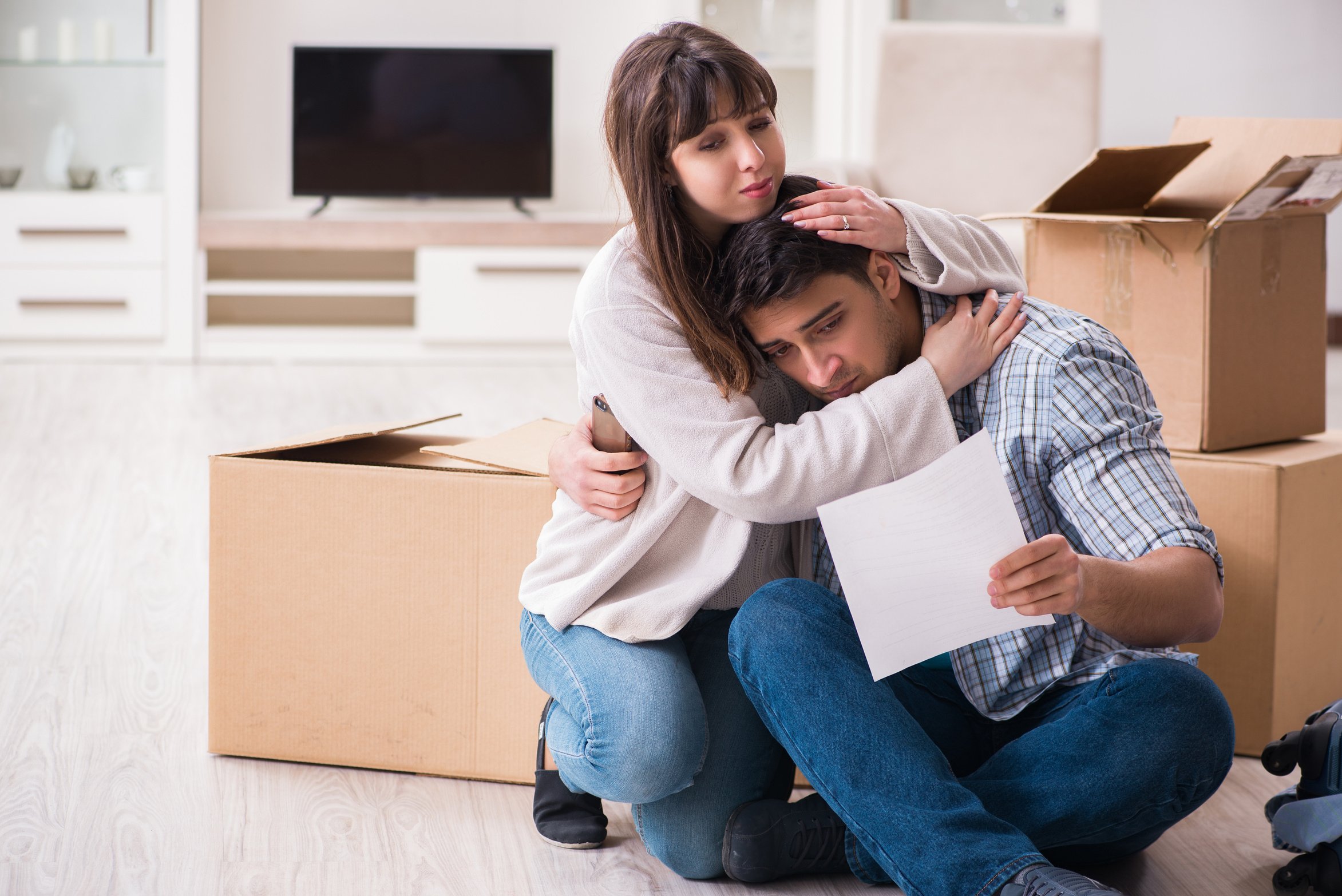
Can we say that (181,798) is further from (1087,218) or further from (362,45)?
(362,45)

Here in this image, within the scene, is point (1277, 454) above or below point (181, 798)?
above

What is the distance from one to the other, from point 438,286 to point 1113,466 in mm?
3644

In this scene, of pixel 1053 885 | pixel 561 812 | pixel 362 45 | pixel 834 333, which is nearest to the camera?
pixel 1053 885

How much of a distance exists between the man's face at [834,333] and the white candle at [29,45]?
4.17 metres

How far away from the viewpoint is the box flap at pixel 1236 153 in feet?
4.75

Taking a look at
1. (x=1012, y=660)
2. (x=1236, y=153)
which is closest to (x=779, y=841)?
(x=1012, y=660)

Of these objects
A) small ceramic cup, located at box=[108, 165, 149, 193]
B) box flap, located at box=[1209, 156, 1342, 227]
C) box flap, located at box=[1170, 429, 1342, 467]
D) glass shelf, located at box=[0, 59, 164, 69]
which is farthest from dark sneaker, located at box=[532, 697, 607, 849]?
glass shelf, located at box=[0, 59, 164, 69]

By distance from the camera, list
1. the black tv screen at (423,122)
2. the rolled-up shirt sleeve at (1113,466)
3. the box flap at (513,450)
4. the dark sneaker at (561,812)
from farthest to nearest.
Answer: the black tv screen at (423,122) < the box flap at (513,450) < the dark sneaker at (561,812) < the rolled-up shirt sleeve at (1113,466)

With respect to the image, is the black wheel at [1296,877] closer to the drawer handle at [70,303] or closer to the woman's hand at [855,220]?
the woman's hand at [855,220]

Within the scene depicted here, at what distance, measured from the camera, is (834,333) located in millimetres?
1118

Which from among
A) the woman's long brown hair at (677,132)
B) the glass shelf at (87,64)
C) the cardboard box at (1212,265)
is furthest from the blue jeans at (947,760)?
the glass shelf at (87,64)

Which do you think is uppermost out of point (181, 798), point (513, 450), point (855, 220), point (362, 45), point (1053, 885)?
point (362, 45)

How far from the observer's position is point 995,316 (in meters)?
1.13

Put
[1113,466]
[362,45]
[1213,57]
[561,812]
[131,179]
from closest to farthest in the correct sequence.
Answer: [1113,466]
[561,812]
[131,179]
[362,45]
[1213,57]
